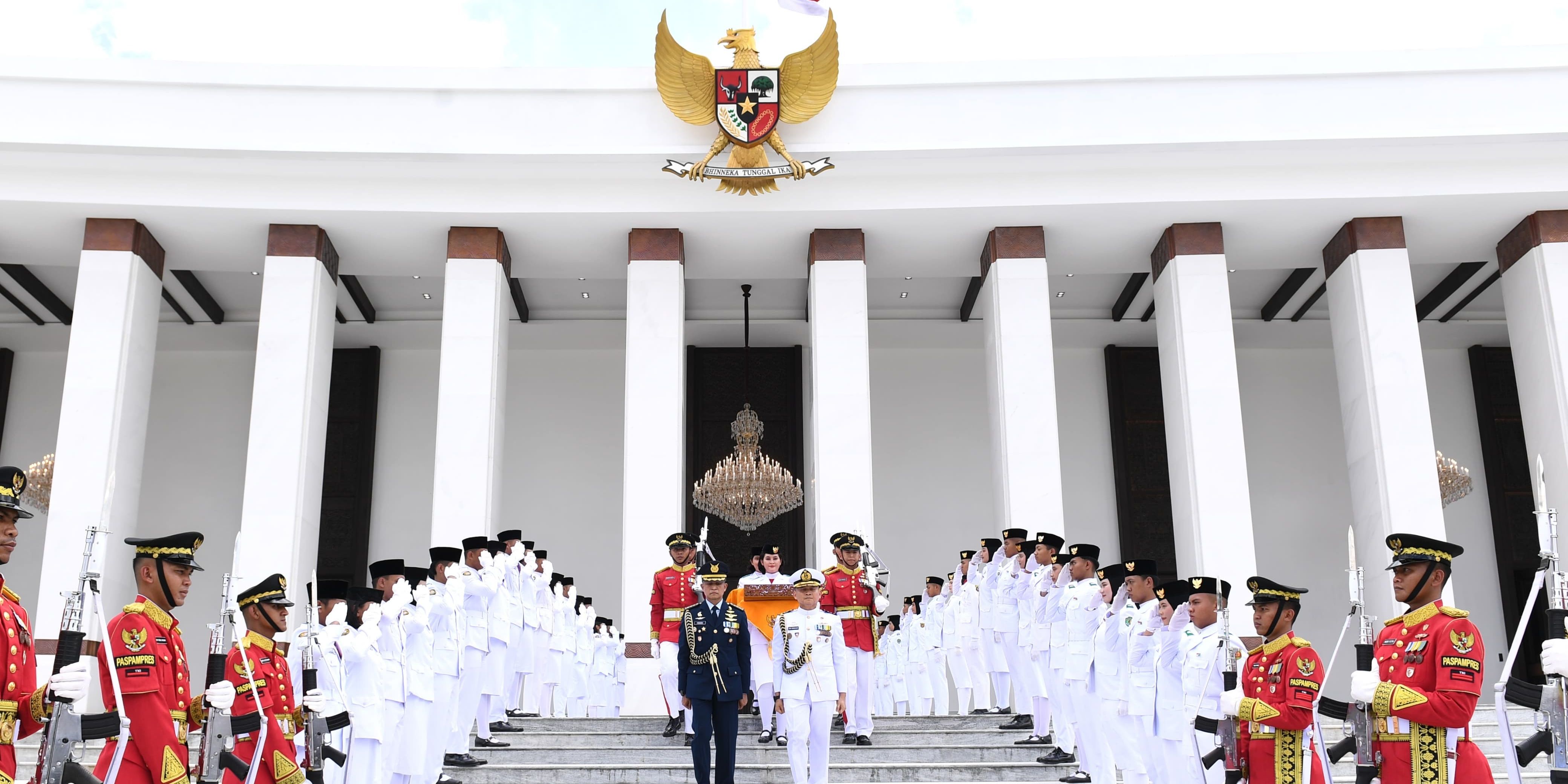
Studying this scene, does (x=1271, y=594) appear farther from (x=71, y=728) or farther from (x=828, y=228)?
(x=828, y=228)

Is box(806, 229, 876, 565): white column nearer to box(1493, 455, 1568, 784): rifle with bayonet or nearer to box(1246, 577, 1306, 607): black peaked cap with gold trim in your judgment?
box(1246, 577, 1306, 607): black peaked cap with gold trim

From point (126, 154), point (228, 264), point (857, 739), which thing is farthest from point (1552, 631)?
point (228, 264)

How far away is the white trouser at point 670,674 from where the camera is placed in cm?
924

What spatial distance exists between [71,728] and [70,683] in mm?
277

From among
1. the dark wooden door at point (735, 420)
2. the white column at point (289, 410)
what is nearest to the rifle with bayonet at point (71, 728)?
the white column at point (289, 410)

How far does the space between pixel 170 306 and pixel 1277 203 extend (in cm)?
1549

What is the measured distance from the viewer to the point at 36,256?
1470 cm

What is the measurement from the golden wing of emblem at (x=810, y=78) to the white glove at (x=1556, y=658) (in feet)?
33.9

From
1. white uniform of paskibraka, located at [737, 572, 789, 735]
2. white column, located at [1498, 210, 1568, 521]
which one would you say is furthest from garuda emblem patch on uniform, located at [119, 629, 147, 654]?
white column, located at [1498, 210, 1568, 521]

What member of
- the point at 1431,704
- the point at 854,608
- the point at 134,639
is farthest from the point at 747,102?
the point at 1431,704

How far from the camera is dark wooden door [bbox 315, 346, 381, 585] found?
17.9 m

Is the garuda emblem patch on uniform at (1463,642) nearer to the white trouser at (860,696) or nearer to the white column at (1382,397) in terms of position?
Answer: the white trouser at (860,696)

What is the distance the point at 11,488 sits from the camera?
3863 millimetres

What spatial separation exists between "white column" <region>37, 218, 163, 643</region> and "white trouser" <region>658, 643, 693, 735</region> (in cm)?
717
